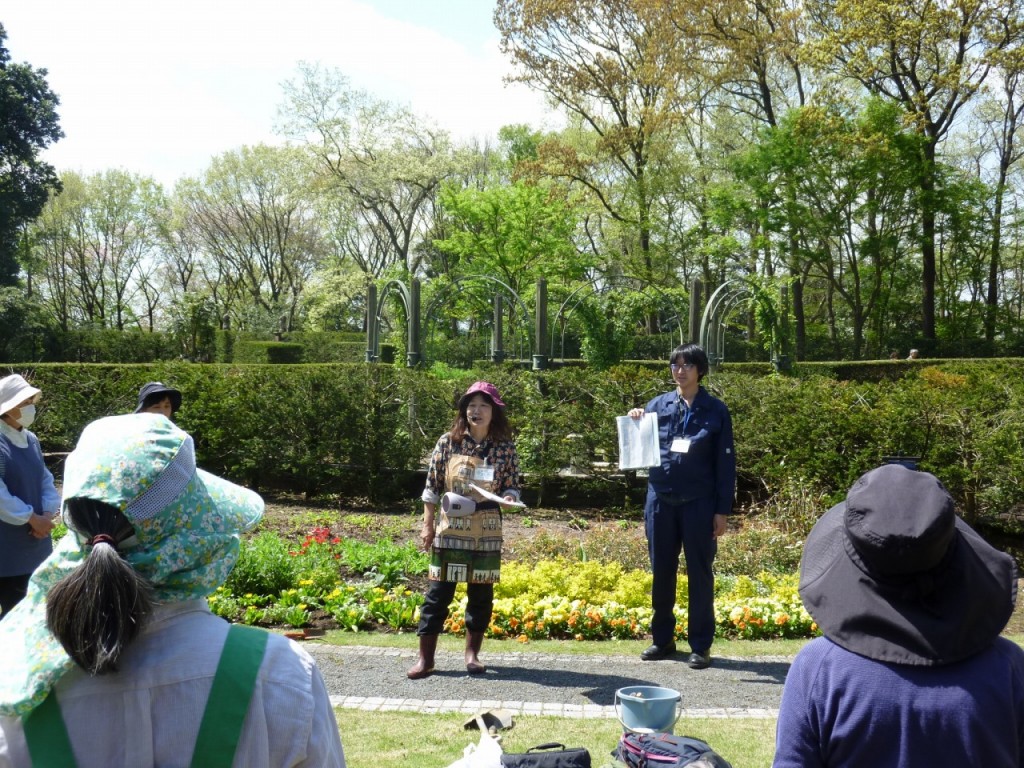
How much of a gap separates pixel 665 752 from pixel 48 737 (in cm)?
225

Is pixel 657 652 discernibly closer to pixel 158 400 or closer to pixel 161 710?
pixel 158 400

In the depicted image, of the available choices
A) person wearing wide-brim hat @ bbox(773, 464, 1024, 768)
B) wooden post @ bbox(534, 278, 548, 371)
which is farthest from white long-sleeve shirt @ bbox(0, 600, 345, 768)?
wooden post @ bbox(534, 278, 548, 371)

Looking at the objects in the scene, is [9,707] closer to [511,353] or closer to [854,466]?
[854,466]

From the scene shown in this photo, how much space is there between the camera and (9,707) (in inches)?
57.7

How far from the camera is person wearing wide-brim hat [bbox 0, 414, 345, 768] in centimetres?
146

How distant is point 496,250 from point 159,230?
24.3 metres

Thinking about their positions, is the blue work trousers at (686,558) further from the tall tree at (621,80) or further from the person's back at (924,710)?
the tall tree at (621,80)

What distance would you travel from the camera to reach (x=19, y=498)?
16.0 feet

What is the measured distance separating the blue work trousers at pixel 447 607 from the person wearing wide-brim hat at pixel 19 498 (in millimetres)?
2111

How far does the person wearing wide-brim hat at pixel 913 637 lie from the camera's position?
1677mm

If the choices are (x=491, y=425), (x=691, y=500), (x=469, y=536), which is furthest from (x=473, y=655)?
(x=691, y=500)

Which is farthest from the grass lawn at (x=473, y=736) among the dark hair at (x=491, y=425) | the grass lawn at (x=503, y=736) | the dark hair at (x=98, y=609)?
the dark hair at (x=98, y=609)

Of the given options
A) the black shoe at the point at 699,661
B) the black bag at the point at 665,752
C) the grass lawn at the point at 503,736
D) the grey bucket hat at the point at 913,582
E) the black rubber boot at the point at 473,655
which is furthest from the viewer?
the black shoe at the point at 699,661

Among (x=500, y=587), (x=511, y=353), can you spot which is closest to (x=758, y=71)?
(x=511, y=353)
